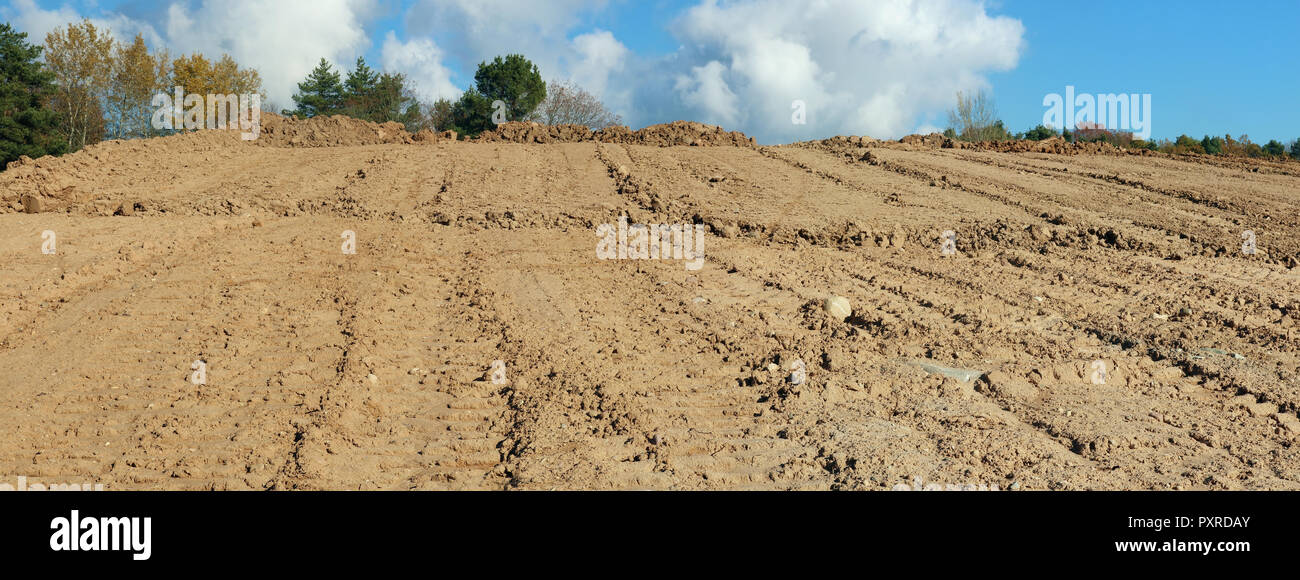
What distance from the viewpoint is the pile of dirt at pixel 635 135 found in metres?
18.4

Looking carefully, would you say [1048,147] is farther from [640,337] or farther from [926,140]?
[640,337]

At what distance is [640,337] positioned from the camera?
6.38 metres

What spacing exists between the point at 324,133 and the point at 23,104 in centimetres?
2296

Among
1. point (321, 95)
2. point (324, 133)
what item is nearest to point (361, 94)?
point (321, 95)

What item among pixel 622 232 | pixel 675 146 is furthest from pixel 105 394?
pixel 675 146

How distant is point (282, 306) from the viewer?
23.4 feet

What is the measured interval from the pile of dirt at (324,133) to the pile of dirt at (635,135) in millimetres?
2128

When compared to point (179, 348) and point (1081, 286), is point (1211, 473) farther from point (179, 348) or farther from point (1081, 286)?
point (179, 348)

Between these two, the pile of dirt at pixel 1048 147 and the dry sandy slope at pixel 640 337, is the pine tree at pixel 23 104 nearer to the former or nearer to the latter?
the dry sandy slope at pixel 640 337

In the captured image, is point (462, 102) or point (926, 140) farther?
point (462, 102)

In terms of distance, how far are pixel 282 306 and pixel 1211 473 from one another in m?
6.89

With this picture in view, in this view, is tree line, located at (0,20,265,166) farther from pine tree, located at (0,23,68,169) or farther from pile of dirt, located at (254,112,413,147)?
pile of dirt, located at (254,112,413,147)

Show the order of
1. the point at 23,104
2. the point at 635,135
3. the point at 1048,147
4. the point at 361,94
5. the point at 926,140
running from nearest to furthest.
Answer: the point at 1048,147 < the point at 635,135 < the point at 926,140 < the point at 23,104 < the point at 361,94

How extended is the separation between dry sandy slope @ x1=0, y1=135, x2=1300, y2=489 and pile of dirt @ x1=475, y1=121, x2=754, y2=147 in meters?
5.70
